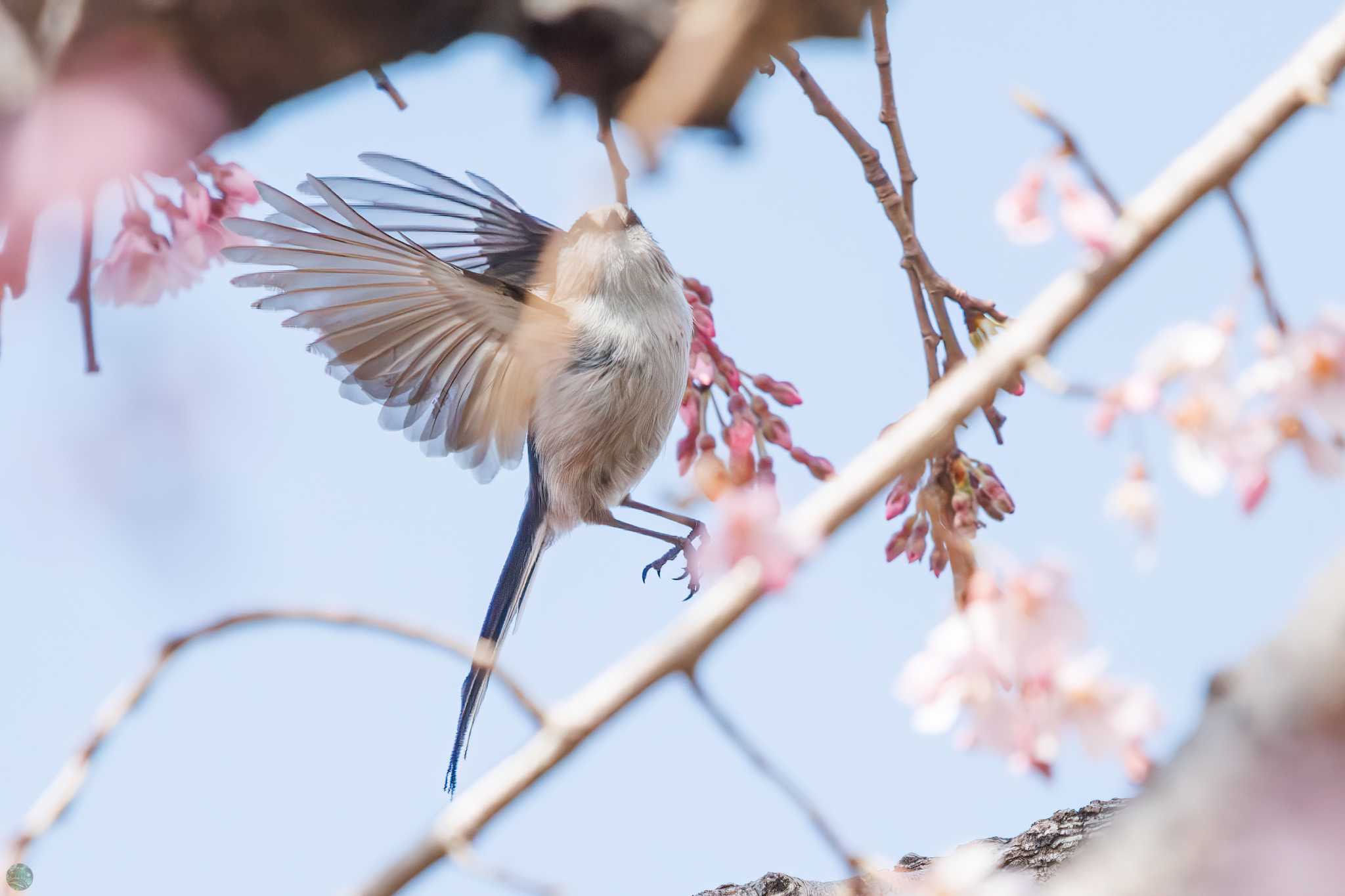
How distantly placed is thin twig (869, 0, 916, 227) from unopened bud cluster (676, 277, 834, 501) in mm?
439

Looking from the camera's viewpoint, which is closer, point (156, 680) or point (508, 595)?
point (156, 680)

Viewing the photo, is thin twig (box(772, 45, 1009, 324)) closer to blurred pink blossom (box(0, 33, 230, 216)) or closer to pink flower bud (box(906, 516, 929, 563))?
pink flower bud (box(906, 516, 929, 563))

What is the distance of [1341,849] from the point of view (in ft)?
2.12

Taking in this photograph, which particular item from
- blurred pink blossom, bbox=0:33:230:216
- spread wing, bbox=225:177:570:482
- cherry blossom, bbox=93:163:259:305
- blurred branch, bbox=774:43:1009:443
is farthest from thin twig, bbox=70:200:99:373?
blurred branch, bbox=774:43:1009:443

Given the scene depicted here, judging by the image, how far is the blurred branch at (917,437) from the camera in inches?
28.9

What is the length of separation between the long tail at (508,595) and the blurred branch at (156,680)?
3.50 feet

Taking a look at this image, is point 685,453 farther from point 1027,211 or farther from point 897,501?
point 1027,211

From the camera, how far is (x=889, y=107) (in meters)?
1.50

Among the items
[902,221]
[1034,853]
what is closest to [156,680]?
[902,221]

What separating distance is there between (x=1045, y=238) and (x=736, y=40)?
0.37 metres

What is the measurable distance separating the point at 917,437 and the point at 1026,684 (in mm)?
398

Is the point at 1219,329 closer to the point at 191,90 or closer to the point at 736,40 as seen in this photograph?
the point at 736,40

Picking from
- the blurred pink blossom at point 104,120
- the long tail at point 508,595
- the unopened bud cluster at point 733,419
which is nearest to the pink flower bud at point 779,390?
the unopened bud cluster at point 733,419

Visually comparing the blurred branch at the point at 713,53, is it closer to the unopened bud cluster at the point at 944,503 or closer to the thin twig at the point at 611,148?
the thin twig at the point at 611,148
